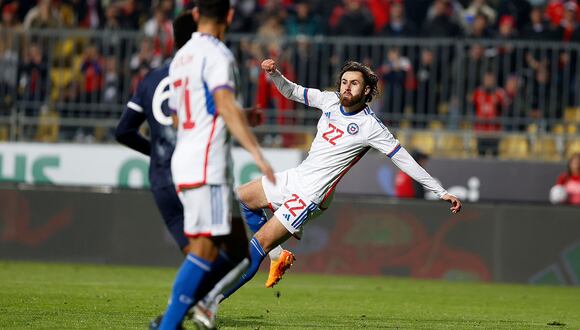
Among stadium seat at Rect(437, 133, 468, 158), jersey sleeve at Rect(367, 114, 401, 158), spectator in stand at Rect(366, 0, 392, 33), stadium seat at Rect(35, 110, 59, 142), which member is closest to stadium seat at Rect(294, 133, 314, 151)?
Result: stadium seat at Rect(437, 133, 468, 158)

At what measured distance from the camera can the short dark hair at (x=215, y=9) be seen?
6.93m

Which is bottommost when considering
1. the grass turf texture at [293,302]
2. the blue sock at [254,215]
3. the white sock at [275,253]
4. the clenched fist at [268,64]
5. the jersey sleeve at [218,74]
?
the grass turf texture at [293,302]

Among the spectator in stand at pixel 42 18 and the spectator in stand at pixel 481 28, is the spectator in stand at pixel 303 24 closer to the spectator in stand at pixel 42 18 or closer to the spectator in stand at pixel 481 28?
the spectator in stand at pixel 481 28

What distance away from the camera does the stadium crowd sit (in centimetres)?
1866

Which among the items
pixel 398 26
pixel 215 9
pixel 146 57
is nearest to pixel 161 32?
pixel 146 57

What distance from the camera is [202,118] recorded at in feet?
22.7

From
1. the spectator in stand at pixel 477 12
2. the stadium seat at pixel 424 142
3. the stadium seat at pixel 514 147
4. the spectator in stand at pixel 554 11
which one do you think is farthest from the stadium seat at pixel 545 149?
the spectator in stand at pixel 477 12

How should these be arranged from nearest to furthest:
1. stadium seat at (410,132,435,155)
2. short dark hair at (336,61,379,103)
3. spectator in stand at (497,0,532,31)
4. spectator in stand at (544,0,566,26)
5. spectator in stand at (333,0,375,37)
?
1. short dark hair at (336,61,379,103)
2. stadium seat at (410,132,435,155)
3. spectator in stand at (333,0,375,37)
4. spectator in stand at (544,0,566,26)
5. spectator in stand at (497,0,532,31)

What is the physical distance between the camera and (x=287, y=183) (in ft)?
34.2

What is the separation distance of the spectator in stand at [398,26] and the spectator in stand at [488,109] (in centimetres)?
166

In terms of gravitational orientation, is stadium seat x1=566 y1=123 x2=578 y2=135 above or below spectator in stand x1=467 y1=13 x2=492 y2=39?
below

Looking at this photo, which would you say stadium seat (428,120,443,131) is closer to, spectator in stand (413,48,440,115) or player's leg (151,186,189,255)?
spectator in stand (413,48,440,115)

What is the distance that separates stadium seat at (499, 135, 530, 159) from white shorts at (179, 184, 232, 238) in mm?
12393

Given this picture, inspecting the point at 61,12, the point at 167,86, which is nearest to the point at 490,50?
the point at 61,12
